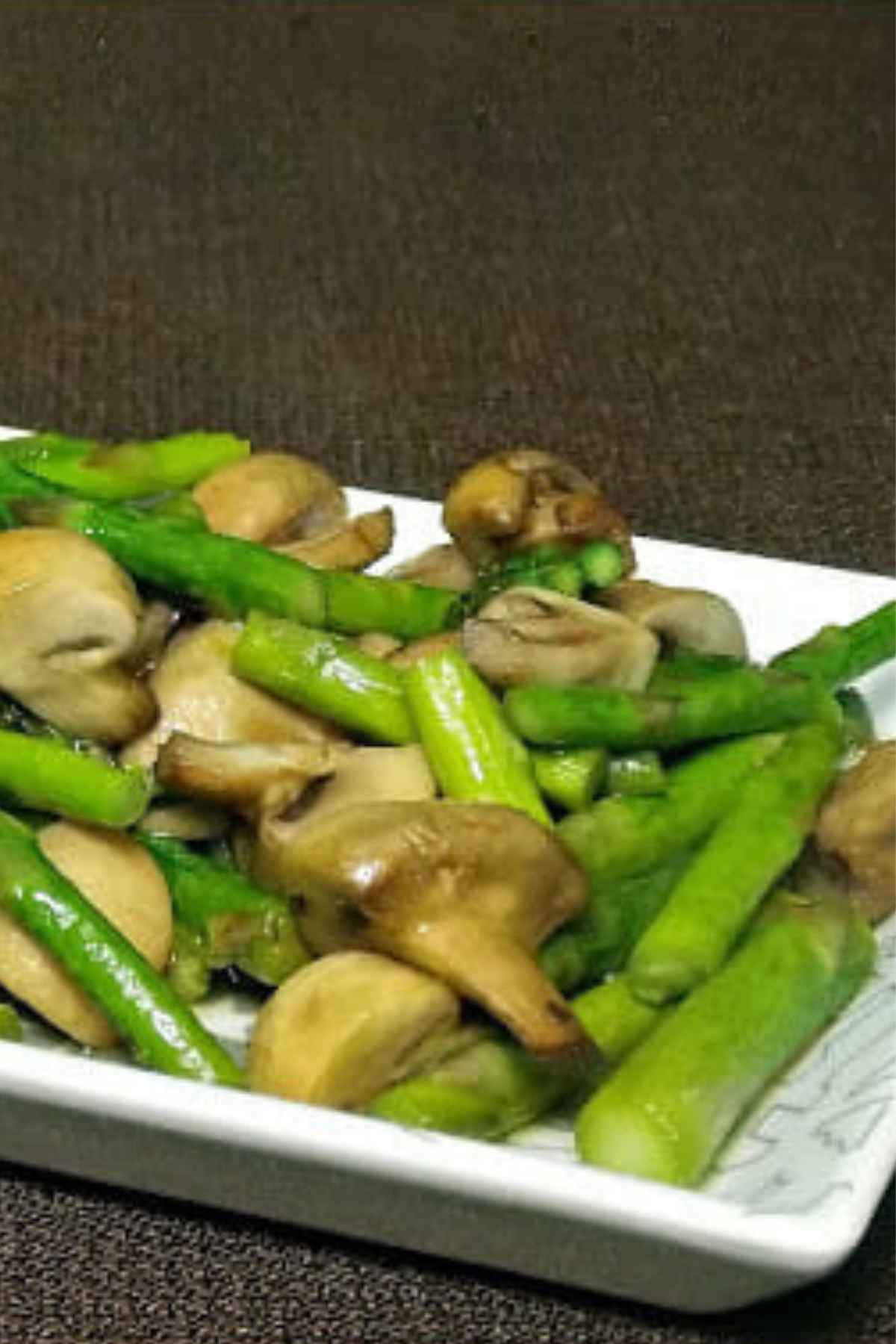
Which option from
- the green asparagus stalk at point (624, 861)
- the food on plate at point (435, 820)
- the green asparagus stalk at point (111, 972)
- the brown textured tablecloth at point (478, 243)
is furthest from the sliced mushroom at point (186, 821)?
the brown textured tablecloth at point (478, 243)

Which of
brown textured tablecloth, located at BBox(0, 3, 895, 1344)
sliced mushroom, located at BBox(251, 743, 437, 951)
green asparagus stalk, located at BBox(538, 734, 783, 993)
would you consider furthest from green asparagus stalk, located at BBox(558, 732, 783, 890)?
brown textured tablecloth, located at BBox(0, 3, 895, 1344)

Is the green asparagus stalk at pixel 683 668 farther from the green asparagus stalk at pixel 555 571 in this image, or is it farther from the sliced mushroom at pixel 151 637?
the sliced mushroom at pixel 151 637

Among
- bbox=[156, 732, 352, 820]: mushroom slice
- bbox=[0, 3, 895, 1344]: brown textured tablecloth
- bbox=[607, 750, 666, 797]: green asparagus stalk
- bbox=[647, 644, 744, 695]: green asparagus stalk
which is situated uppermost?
bbox=[156, 732, 352, 820]: mushroom slice

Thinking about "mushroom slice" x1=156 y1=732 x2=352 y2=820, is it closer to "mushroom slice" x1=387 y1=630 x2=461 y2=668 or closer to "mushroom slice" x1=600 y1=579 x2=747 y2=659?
"mushroom slice" x1=387 y1=630 x2=461 y2=668

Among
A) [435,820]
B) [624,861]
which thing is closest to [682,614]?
[624,861]

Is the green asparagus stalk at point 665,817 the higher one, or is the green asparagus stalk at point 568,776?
the green asparagus stalk at point 568,776

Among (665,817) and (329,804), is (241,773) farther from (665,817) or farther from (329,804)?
(665,817)
